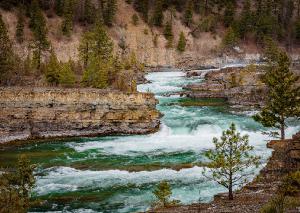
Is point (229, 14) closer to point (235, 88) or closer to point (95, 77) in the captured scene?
point (235, 88)

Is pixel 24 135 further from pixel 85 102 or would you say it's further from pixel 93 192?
pixel 93 192

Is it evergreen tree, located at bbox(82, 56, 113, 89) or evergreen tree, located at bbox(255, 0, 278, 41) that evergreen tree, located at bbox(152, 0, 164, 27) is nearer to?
evergreen tree, located at bbox(255, 0, 278, 41)

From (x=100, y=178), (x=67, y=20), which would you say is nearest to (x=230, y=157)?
(x=100, y=178)

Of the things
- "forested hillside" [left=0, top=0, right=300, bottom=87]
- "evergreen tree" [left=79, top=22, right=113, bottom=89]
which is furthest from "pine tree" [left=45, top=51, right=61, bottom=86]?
"forested hillside" [left=0, top=0, right=300, bottom=87]

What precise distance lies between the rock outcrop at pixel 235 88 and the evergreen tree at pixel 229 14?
42.9 meters

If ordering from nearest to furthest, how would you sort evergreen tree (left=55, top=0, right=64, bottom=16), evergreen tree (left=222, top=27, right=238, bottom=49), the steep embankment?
the steep embankment, evergreen tree (left=55, top=0, right=64, bottom=16), evergreen tree (left=222, top=27, right=238, bottom=49)

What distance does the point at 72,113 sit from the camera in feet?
169

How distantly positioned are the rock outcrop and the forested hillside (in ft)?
47.5

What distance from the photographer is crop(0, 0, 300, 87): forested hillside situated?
97.8m

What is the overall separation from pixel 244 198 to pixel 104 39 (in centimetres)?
5602

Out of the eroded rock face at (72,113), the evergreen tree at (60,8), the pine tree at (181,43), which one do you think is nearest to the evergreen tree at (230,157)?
the eroded rock face at (72,113)

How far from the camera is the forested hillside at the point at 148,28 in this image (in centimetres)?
9781

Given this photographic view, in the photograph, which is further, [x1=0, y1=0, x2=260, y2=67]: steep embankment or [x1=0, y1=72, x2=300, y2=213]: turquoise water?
[x1=0, y1=0, x2=260, y2=67]: steep embankment

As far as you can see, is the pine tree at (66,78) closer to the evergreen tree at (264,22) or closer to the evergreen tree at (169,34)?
the evergreen tree at (169,34)
